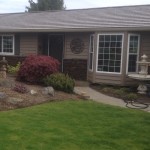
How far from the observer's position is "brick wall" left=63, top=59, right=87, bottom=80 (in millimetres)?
15231

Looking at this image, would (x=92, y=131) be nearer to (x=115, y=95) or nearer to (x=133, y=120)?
(x=133, y=120)

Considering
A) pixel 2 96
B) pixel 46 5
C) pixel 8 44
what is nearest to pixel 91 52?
pixel 8 44

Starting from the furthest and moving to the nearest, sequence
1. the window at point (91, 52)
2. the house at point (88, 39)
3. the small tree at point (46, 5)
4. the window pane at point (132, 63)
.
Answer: the small tree at point (46, 5) < the window at point (91, 52) < the window pane at point (132, 63) < the house at point (88, 39)

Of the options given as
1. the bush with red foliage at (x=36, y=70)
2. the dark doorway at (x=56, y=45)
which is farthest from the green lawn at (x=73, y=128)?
the dark doorway at (x=56, y=45)

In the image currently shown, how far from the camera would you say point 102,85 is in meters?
14.5

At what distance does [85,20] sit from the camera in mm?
16547

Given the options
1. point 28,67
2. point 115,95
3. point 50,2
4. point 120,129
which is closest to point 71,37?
point 28,67

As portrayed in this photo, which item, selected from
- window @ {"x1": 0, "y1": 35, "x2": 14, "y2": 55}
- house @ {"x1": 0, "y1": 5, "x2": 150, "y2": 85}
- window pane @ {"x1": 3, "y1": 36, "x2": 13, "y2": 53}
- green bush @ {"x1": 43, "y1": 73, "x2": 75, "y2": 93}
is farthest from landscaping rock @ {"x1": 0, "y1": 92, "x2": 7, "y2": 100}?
window pane @ {"x1": 3, "y1": 36, "x2": 13, "y2": 53}

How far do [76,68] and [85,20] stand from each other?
2.84 metres

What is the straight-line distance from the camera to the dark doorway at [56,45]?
1731 centimetres

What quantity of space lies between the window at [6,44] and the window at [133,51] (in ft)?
24.3

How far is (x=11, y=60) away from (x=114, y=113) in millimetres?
9694

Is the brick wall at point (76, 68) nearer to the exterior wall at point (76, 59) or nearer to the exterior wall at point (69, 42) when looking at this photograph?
the exterior wall at point (76, 59)

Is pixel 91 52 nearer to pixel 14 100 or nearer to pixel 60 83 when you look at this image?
pixel 60 83
